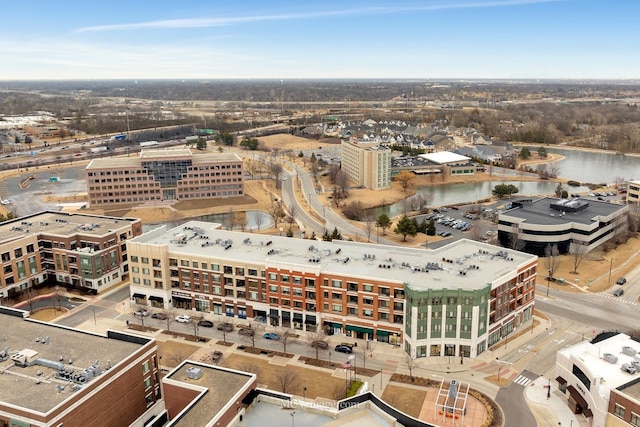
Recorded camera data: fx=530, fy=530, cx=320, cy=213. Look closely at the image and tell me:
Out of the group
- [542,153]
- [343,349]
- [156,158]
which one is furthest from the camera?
[542,153]

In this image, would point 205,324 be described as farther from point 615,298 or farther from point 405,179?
point 405,179

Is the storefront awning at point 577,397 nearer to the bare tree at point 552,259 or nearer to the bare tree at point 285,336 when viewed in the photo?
the bare tree at point 285,336

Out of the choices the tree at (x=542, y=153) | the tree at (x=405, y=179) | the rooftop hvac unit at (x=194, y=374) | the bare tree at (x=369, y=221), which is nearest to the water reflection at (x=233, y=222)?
the bare tree at (x=369, y=221)

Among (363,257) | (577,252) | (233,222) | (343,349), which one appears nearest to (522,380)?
(343,349)

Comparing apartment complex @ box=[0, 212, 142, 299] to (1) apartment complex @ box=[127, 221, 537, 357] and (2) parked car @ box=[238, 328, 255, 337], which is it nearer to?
(1) apartment complex @ box=[127, 221, 537, 357]

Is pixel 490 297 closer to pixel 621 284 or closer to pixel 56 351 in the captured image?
pixel 621 284

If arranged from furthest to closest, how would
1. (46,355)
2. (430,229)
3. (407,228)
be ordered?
(430,229), (407,228), (46,355)

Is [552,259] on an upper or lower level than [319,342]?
upper
